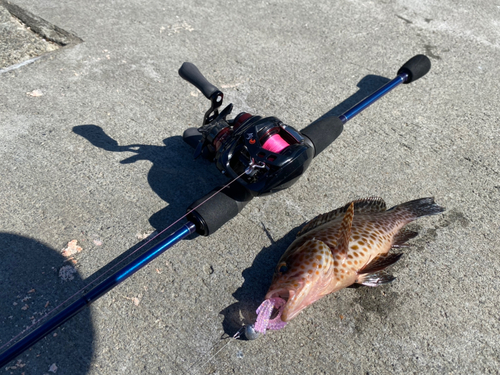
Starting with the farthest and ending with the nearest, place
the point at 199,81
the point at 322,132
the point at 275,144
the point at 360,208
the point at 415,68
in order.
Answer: the point at 415,68 < the point at 322,132 < the point at 360,208 < the point at 199,81 < the point at 275,144

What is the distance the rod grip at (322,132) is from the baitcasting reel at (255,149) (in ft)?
1.38

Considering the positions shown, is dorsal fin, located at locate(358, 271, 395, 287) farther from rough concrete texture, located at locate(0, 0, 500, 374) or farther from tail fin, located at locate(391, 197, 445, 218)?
tail fin, located at locate(391, 197, 445, 218)

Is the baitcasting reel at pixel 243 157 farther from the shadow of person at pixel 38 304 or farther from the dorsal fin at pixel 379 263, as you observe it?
the shadow of person at pixel 38 304

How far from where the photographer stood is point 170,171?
332cm

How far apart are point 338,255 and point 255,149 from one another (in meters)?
0.82

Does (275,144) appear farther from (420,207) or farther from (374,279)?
(420,207)

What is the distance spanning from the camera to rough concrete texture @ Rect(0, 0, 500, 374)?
8.09ft

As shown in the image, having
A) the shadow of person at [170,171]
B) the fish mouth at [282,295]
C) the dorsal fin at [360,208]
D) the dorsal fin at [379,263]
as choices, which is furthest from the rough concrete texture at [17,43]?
the dorsal fin at [379,263]

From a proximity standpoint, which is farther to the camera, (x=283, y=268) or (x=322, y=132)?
(x=322, y=132)

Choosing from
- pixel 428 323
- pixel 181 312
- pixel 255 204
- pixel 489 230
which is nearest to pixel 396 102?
pixel 489 230

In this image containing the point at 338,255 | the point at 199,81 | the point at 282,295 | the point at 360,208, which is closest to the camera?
the point at 282,295

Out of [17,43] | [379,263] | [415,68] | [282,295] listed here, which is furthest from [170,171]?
[415,68]

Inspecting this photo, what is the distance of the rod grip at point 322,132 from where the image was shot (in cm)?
311

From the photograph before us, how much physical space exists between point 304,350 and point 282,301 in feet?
1.10
